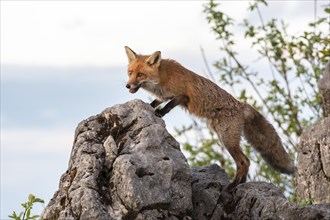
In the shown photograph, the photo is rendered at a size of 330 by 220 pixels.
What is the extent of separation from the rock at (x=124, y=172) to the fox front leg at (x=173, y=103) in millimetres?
1314

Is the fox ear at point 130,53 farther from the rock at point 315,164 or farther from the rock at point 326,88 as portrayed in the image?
the rock at point 326,88

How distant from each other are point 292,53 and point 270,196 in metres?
10.1

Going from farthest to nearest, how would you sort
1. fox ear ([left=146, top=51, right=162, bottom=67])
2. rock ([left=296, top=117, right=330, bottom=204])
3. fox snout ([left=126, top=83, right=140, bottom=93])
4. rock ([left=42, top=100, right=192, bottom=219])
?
rock ([left=296, top=117, right=330, bottom=204]) → fox ear ([left=146, top=51, right=162, bottom=67]) → fox snout ([left=126, top=83, right=140, bottom=93]) → rock ([left=42, top=100, right=192, bottom=219])

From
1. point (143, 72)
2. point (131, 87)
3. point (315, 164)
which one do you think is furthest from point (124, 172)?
point (315, 164)

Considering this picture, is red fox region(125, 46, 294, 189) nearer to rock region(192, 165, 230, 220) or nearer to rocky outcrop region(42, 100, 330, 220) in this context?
rock region(192, 165, 230, 220)

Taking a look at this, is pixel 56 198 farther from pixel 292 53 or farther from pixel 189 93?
pixel 292 53

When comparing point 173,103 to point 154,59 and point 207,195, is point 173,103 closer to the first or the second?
point 154,59

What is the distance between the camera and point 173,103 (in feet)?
36.0

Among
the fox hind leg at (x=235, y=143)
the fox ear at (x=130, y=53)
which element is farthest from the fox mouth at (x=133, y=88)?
the fox hind leg at (x=235, y=143)

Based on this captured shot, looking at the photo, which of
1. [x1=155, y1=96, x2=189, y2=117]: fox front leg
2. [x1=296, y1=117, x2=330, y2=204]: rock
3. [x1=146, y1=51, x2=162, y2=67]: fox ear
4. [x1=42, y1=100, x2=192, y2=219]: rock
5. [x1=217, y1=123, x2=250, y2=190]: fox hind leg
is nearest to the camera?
[x1=42, y1=100, x2=192, y2=219]: rock

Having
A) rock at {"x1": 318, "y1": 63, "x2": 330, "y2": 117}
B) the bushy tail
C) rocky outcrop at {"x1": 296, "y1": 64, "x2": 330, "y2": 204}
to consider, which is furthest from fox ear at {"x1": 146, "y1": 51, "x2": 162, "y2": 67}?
rock at {"x1": 318, "y1": 63, "x2": 330, "y2": 117}

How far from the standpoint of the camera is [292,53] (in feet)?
62.4

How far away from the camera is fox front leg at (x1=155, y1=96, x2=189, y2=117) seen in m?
10.8

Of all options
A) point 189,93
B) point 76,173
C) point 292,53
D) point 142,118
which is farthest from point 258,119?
point 292,53
